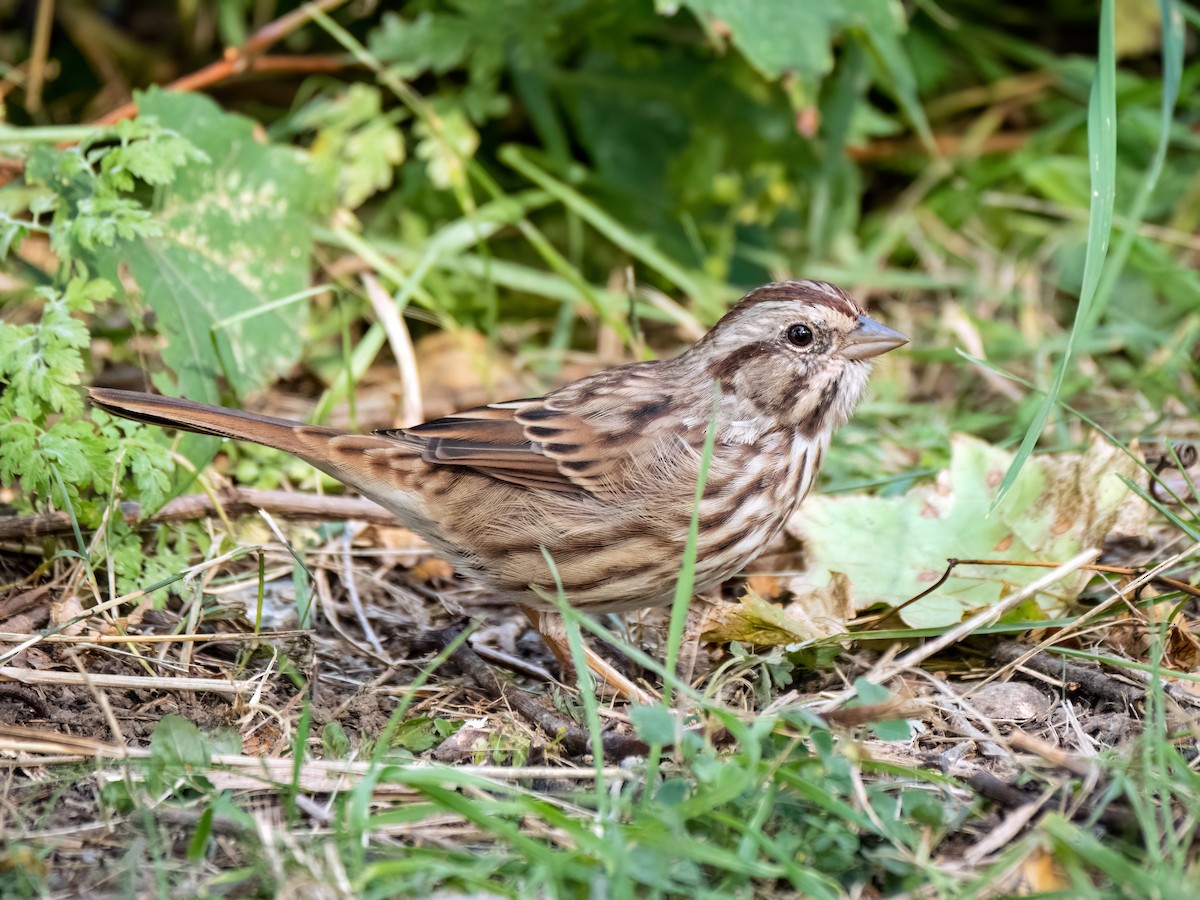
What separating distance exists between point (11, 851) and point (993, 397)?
3965mm

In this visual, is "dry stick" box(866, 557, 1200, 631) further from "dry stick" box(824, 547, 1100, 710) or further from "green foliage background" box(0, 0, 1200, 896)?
"green foliage background" box(0, 0, 1200, 896)

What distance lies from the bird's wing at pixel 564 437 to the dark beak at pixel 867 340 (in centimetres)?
54

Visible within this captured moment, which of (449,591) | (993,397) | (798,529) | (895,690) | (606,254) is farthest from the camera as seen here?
(606,254)

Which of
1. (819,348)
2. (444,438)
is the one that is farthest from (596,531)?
(819,348)

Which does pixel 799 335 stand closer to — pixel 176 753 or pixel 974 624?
pixel 974 624

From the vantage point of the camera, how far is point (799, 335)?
3676 millimetres

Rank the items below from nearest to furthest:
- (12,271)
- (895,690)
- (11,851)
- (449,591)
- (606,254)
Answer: (11,851) < (895,690) < (449,591) < (12,271) < (606,254)

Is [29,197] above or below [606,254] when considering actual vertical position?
above

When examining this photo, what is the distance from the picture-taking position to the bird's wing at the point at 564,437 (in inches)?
140

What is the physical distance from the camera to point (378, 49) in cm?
525

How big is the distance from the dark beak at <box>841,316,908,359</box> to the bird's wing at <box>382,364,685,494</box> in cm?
54

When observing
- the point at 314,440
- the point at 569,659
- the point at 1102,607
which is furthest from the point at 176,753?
the point at 1102,607

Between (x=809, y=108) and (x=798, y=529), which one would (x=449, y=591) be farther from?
(x=809, y=108)

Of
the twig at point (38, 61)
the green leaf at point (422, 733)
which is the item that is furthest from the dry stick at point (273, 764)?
the twig at point (38, 61)
